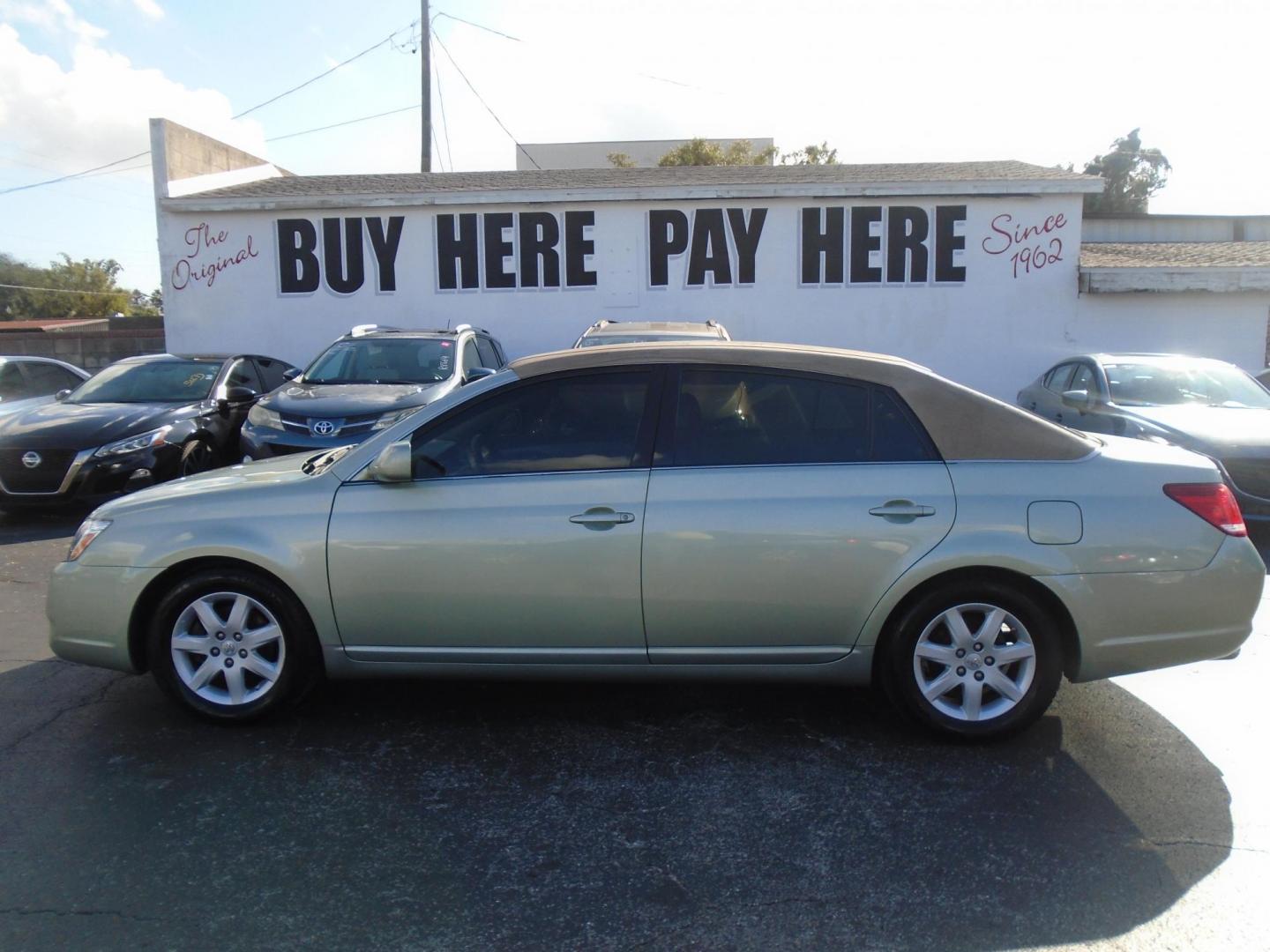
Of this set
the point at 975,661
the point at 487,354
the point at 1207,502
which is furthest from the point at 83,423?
the point at 1207,502

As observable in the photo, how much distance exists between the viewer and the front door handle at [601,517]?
4004 millimetres

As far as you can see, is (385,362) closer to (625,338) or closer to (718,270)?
(625,338)

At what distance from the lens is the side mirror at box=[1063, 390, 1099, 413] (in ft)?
30.0

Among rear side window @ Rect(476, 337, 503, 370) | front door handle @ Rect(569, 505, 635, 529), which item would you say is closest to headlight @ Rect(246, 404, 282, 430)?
rear side window @ Rect(476, 337, 503, 370)

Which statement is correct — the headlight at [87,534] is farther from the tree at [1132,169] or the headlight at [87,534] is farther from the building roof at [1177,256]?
the tree at [1132,169]

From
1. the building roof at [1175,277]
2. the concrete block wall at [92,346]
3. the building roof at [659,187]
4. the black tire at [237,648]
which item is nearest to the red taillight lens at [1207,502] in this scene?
the black tire at [237,648]

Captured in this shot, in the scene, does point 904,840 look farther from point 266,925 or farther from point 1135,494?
point 266,925

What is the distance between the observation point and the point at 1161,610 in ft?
13.0

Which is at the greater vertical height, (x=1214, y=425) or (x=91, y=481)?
(x=1214, y=425)

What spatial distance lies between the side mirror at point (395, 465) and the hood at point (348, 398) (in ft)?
15.2

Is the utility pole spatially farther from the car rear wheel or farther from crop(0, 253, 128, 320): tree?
crop(0, 253, 128, 320): tree

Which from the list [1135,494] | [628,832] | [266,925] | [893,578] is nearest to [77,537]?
[266,925]

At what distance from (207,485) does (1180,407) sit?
802 cm

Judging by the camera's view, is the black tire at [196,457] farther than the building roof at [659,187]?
No
